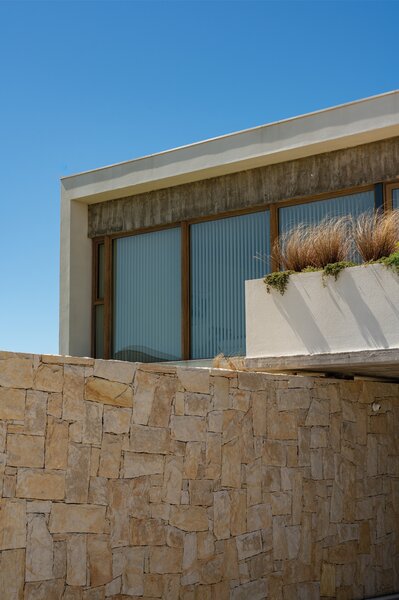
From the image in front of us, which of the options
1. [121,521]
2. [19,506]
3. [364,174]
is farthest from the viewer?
[364,174]

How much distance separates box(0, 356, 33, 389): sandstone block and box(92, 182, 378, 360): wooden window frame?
640 centimetres

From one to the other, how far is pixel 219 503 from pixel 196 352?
15.8 feet

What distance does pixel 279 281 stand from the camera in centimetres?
1227

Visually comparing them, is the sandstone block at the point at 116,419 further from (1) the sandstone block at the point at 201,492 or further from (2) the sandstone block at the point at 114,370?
(1) the sandstone block at the point at 201,492

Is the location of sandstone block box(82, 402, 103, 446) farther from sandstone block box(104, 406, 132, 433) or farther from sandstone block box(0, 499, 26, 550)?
sandstone block box(0, 499, 26, 550)

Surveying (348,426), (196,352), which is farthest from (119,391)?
(196,352)

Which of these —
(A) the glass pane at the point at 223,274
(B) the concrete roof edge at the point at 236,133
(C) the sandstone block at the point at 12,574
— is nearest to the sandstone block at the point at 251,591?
(C) the sandstone block at the point at 12,574

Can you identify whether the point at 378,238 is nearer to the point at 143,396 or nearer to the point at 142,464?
the point at 143,396

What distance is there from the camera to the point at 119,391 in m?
9.59

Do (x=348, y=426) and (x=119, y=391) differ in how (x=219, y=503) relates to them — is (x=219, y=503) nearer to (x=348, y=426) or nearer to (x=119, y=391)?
(x=119, y=391)

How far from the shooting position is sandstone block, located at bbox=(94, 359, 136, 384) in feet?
30.9

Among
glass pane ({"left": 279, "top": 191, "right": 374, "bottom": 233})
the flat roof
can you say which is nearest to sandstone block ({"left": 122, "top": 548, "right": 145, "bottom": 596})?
glass pane ({"left": 279, "top": 191, "right": 374, "bottom": 233})

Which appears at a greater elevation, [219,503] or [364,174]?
[364,174]

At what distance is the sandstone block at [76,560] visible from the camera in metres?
8.78
